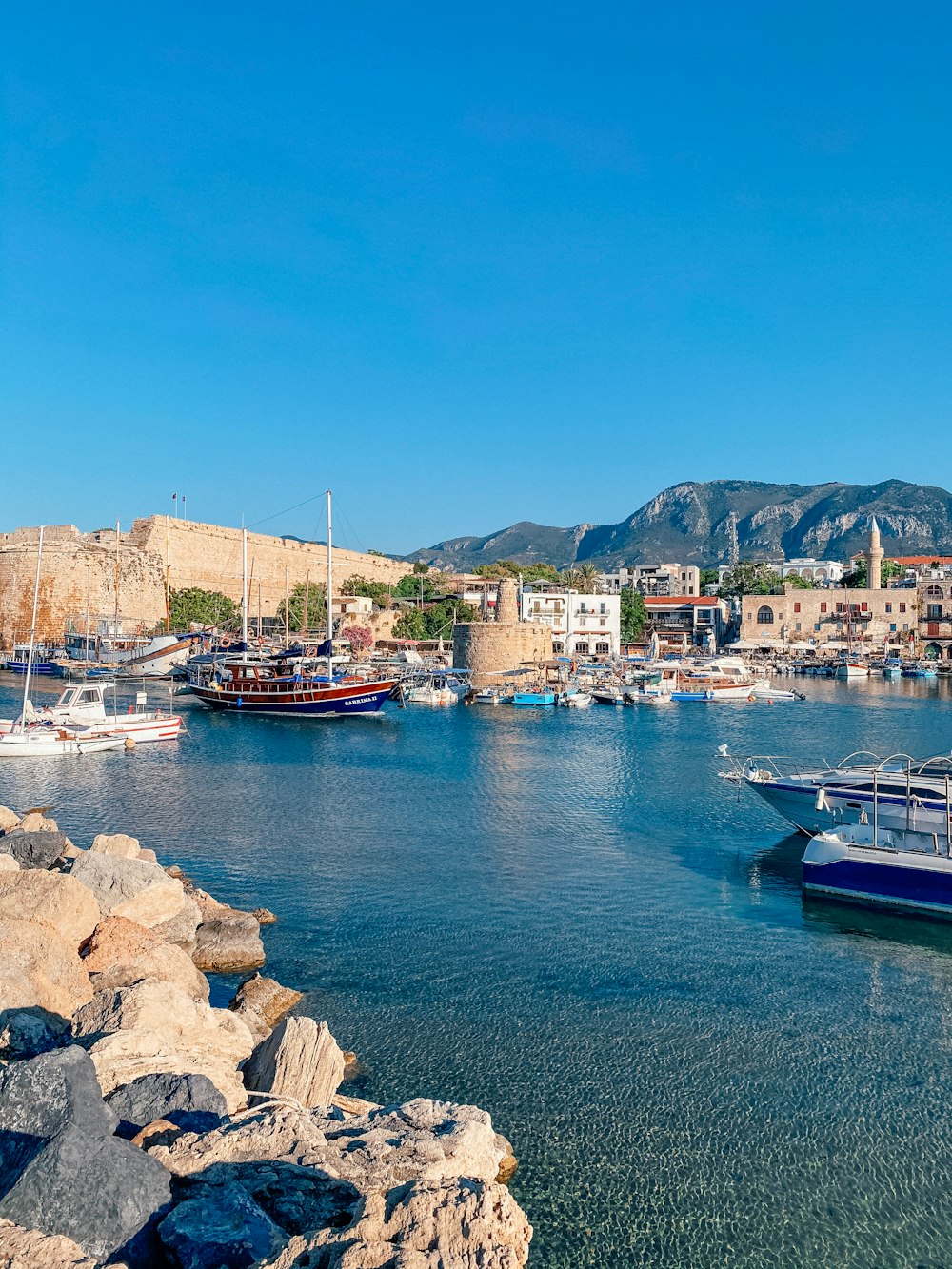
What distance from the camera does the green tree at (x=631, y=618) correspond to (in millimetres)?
66188

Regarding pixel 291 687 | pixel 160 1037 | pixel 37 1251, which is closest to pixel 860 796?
pixel 160 1037

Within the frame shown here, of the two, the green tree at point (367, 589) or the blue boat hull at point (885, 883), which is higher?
the green tree at point (367, 589)

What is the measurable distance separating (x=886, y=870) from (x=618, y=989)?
15.7 feet

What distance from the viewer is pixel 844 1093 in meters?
7.45

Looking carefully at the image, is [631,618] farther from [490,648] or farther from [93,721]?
[93,721]

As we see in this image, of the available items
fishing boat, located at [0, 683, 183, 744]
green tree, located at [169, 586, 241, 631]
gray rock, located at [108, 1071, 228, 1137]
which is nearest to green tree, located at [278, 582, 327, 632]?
green tree, located at [169, 586, 241, 631]

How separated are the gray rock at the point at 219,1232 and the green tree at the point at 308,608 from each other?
2137 inches

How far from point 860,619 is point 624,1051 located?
65411 millimetres

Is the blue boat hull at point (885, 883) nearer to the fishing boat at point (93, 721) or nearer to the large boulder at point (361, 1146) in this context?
the large boulder at point (361, 1146)

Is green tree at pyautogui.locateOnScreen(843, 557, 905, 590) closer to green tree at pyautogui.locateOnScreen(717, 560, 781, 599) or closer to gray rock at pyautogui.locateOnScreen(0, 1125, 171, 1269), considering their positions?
green tree at pyautogui.locateOnScreen(717, 560, 781, 599)

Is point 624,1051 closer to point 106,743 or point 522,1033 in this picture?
point 522,1033

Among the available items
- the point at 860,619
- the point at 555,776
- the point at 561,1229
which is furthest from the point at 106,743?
the point at 860,619

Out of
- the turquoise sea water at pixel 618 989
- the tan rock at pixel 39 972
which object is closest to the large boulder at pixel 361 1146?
the turquoise sea water at pixel 618 989

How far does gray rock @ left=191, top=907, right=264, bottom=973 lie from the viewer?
992 centimetres
